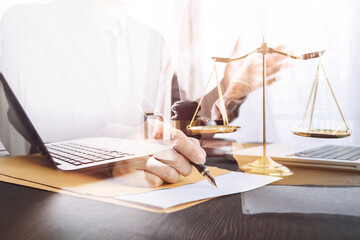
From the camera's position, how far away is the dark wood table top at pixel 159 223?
28 cm

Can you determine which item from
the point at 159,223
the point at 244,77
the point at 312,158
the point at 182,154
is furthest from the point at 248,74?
the point at 159,223

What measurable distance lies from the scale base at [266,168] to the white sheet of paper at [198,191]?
0.20 ft

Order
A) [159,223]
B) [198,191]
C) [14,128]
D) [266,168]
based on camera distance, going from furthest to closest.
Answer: [14,128], [266,168], [198,191], [159,223]

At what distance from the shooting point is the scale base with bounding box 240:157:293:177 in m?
0.57

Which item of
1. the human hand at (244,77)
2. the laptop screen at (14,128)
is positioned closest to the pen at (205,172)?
the laptop screen at (14,128)

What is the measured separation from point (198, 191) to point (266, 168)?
0.77 ft

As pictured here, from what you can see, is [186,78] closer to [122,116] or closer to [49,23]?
[122,116]

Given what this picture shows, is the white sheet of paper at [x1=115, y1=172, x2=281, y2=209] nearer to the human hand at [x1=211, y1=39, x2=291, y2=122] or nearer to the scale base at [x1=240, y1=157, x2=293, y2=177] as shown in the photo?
the scale base at [x1=240, y1=157, x2=293, y2=177]

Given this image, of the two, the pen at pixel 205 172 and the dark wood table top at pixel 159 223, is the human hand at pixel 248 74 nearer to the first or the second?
the pen at pixel 205 172

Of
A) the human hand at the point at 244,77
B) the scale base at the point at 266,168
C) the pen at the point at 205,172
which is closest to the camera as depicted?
the pen at the point at 205,172

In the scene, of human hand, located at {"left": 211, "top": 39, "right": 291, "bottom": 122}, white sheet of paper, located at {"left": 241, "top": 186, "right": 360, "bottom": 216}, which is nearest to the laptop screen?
white sheet of paper, located at {"left": 241, "top": 186, "right": 360, "bottom": 216}

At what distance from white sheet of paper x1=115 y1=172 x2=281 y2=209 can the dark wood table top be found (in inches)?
0.9

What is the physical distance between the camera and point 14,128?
845 millimetres

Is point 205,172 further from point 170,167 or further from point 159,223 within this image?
point 159,223
